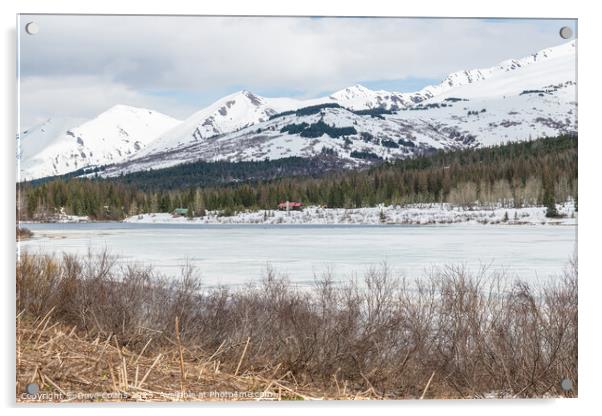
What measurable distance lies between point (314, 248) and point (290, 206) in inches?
18.8

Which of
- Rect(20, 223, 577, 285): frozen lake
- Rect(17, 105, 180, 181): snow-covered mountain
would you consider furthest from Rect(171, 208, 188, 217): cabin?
Rect(17, 105, 180, 181): snow-covered mountain

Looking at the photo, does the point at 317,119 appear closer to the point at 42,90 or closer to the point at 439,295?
the point at 439,295

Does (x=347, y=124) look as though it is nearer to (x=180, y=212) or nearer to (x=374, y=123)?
(x=374, y=123)

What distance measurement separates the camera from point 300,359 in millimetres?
6730

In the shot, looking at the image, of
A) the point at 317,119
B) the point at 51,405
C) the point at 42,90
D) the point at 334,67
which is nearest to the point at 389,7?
the point at 334,67

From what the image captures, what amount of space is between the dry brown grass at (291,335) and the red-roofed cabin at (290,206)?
25.5 inches

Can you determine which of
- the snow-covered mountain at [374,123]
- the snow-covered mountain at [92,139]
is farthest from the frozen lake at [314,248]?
the snow-covered mountain at [374,123]

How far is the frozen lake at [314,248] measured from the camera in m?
6.78

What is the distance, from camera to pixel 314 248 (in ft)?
22.8

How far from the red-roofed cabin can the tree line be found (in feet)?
0.14

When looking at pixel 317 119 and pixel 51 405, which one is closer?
pixel 51 405

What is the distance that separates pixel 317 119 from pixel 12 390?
3.70 m

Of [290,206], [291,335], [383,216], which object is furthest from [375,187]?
[291,335]

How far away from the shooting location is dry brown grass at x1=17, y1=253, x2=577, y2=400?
6.28 metres
